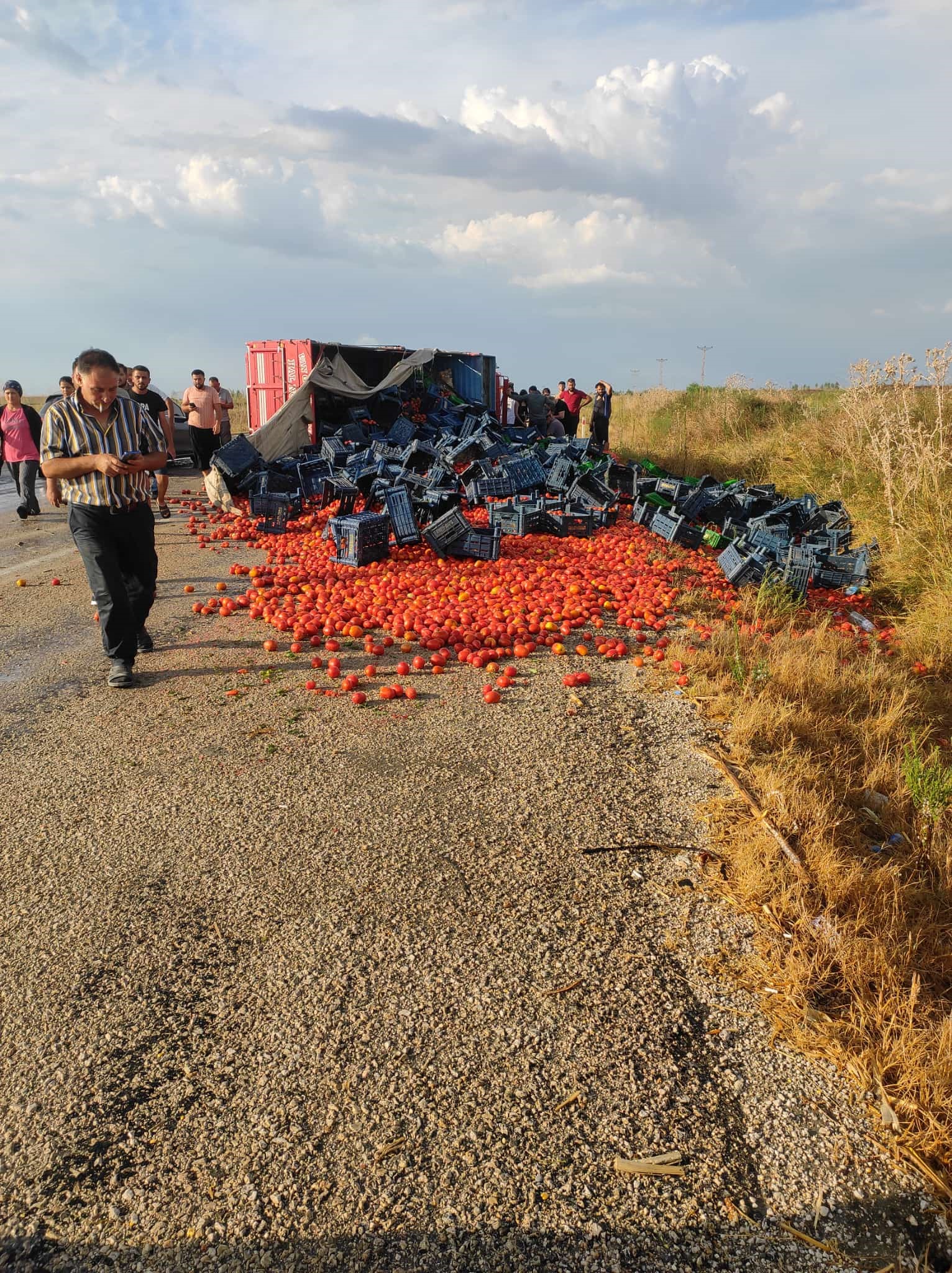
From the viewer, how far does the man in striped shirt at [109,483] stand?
5.52m

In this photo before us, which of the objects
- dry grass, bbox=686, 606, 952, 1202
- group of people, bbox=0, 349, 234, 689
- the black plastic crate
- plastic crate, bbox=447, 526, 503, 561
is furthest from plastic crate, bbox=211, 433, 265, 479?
dry grass, bbox=686, 606, 952, 1202

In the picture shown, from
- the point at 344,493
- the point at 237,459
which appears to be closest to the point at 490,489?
the point at 344,493

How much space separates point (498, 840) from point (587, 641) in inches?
129

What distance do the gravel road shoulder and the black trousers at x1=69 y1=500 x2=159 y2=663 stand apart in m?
1.05

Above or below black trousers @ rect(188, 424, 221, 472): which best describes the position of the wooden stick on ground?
below

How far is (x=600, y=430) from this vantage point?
2136 cm

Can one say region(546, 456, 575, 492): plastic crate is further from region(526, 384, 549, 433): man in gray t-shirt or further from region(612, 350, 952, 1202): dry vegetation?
region(526, 384, 549, 433): man in gray t-shirt

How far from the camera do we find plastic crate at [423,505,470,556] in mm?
9672

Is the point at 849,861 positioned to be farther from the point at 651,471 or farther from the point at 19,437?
the point at 19,437

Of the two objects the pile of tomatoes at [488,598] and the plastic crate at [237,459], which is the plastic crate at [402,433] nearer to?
the plastic crate at [237,459]

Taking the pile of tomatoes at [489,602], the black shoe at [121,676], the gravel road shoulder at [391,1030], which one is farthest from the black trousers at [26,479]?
the gravel road shoulder at [391,1030]

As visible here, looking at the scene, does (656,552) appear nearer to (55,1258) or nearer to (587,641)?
(587,641)

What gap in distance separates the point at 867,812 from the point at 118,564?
18.1 feet

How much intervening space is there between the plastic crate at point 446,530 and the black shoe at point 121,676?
14.6 ft
